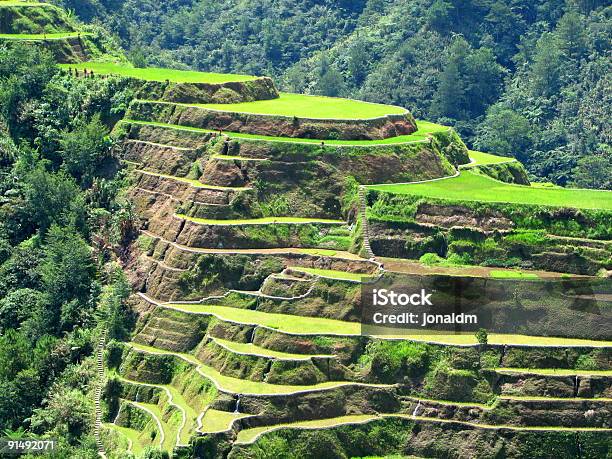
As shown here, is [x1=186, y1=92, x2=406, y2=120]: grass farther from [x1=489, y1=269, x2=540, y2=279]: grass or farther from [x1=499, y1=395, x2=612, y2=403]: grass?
[x1=499, y1=395, x2=612, y2=403]: grass

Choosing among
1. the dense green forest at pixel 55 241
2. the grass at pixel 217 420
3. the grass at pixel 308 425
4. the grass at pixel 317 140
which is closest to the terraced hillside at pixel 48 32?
the dense green forest at pixel 55 241

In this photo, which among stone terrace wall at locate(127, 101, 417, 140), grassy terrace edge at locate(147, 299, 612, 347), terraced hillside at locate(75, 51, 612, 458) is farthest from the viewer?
stone terrace wall at locate(127, 101, 417, 140)

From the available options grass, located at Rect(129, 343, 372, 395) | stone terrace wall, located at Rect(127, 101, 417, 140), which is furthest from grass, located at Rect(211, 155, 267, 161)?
grass, located at Rect(129, 343, 372, 395)

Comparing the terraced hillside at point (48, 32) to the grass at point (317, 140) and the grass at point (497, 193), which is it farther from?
the grass at point (497, 193)

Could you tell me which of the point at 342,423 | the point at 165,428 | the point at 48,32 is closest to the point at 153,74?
the point at 48,32

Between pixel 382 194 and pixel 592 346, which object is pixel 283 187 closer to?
pixel 382 194

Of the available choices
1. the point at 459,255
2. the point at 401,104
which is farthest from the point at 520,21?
the point at 459,255
